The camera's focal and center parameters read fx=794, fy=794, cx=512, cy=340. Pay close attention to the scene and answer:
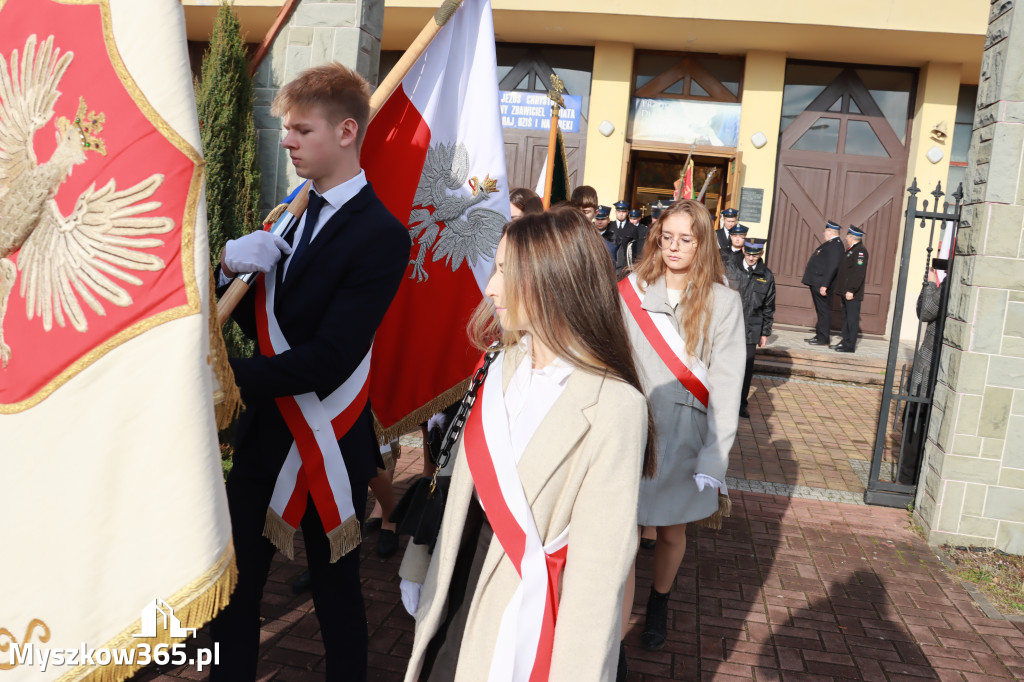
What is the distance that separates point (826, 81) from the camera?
13.5 meters

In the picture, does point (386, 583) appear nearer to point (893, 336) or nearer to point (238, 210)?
point (238, 210)

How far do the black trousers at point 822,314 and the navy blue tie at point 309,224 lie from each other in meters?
11.4

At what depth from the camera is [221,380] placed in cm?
170

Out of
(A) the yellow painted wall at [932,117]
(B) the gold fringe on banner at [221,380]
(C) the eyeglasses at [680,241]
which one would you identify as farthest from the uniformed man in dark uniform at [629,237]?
(B) the gold fringe on banner at [221,380]

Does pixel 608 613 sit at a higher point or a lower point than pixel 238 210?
lower

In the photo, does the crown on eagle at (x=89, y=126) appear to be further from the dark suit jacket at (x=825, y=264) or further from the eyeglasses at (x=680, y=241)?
the dark suit jacket at (x=825, y=264)

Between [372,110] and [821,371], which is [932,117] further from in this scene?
[372,110]

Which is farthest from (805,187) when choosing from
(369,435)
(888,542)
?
(369,435)

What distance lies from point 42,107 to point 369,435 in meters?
1.53

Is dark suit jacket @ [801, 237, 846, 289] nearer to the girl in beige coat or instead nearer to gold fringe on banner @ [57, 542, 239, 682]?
the girl in beige coat

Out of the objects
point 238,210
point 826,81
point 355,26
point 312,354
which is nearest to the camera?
point 312,354

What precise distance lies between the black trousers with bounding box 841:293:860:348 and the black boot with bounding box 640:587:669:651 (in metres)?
9.32

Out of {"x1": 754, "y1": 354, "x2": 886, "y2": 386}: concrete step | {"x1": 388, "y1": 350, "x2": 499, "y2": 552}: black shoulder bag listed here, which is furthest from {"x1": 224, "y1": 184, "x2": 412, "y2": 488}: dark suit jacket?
{"x1": 754, "y1": 354, "x2": 886, "y2": 386}: concrete step

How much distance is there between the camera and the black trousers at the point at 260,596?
2.42 metres
